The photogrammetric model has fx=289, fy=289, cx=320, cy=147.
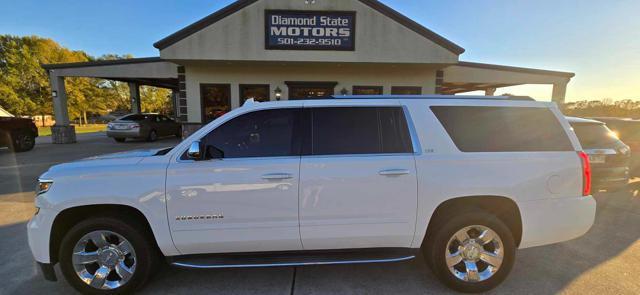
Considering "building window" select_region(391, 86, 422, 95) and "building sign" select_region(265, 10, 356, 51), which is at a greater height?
"building sign" select_region(265, 10, 356, 51)

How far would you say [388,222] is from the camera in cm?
265

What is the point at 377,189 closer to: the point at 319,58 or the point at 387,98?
the point at 387,98

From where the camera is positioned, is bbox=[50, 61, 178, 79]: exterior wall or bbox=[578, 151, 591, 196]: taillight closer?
bbox=[578, 151, 591, 196]: taillight

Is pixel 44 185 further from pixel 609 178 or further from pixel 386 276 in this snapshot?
pixel 609 178

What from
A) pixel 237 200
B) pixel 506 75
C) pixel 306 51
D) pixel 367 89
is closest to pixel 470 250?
pixel 237 200

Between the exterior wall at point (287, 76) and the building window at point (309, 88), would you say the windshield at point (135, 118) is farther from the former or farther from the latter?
the building window at point (309, 88)

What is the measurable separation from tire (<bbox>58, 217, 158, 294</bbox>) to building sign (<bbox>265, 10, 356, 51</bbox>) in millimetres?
8644

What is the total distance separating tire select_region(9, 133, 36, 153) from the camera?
10.6 metres

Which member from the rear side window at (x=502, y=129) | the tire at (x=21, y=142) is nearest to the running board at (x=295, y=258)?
the rear side window at (x=502, y=129)

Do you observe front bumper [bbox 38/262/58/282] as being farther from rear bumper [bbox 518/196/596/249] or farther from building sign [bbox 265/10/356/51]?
building sign [bbox 265/10/356/51]

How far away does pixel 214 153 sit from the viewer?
2.60 metres

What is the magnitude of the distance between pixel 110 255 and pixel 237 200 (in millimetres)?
1299

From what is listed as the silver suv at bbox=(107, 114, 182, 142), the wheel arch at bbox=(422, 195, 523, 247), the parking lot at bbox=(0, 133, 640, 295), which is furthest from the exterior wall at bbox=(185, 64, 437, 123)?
the wheel arch at bbox=(422, 195, 523, 247)

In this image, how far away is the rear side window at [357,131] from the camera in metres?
2.68
